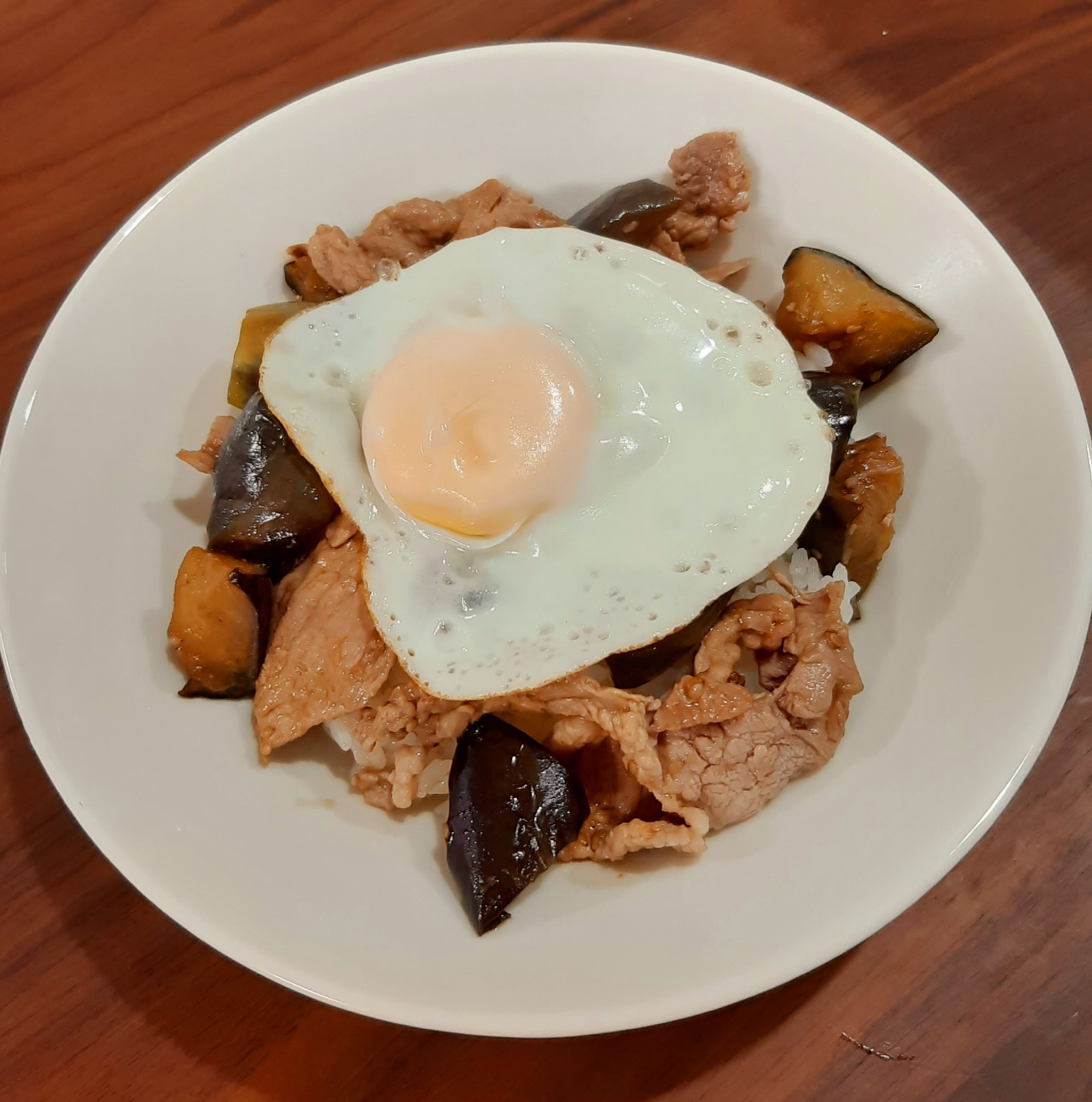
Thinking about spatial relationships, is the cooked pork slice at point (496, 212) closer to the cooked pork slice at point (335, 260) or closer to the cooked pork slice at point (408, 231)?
the cooked pork slice at point (408, 231)

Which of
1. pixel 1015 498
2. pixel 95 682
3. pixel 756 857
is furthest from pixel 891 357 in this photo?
pixel 95 682

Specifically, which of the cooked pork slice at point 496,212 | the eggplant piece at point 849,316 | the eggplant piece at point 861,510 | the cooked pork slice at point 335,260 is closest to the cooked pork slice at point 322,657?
the cooked pork slice at point 335,260

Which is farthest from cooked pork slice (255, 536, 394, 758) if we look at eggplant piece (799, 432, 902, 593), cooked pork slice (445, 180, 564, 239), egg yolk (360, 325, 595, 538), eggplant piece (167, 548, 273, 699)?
eggplant piece (799, 432, 902, 593)

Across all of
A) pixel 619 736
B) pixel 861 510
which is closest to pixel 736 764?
pixel 619 736

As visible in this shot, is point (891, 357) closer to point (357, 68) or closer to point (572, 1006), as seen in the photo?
point (572, 1006)

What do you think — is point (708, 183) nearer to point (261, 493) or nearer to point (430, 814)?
point (261, 493)

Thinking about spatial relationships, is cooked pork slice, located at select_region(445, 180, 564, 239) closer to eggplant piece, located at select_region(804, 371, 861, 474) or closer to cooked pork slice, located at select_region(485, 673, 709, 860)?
eggplant piece, located at select_region(804, 371, 861, 474)
